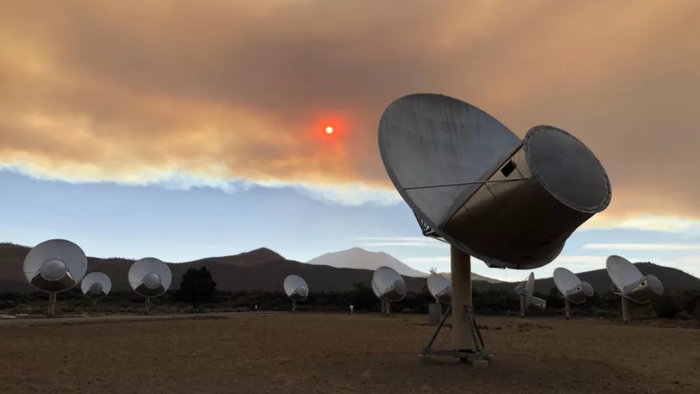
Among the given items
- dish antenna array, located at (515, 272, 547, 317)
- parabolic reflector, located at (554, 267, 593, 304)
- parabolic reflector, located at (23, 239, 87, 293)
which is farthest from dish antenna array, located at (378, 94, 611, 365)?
parabolic reflector, located at (554, 267, 593, 304)

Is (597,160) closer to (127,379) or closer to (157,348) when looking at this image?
(127,379)

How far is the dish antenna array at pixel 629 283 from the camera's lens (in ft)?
125

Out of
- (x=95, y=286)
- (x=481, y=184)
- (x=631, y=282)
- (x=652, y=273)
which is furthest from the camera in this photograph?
(x=652, y=273)

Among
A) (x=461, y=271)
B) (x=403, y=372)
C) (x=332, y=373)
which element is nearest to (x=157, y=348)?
(x=332, y=373)

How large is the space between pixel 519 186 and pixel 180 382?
10.1m

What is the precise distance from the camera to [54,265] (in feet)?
113

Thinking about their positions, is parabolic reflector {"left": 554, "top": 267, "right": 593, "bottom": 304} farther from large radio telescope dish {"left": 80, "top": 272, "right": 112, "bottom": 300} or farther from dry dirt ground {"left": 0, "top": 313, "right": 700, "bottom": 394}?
large radio telescope dish {"left": 80, "top": 272, "right": 112, "bottom": 300}

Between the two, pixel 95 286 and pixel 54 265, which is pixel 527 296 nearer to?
pixel 54 265

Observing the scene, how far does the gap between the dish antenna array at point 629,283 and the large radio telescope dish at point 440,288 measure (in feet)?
51.6

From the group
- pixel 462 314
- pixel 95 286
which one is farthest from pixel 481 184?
pixel 95 286

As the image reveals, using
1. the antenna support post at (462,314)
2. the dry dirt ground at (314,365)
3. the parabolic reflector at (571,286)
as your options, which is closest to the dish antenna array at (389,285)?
the parabolic reflector at (571,286)

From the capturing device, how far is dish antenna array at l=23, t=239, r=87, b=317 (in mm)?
34312

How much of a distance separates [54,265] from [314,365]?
28.1 meters

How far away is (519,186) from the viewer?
11453 mm
